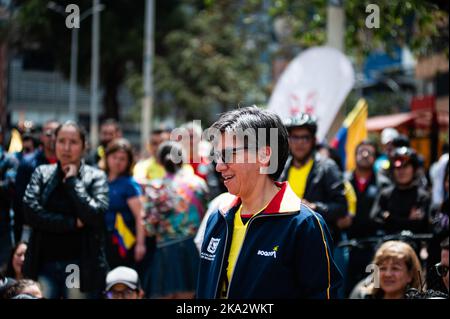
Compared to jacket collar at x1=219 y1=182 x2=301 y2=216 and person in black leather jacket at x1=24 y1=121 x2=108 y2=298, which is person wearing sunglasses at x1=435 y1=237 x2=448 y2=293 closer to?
jacket collar at x1=219 y1=182 x2=301 y2=216

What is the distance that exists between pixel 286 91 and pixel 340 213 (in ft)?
13.8

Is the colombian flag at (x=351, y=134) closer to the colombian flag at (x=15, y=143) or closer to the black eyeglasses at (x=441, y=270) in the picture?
the colombian flag at (x=15, y=143)

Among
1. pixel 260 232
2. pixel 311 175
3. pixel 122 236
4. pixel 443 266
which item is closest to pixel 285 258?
pixel 260 232

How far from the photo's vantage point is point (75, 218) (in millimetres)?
5738

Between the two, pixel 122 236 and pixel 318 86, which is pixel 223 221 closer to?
pixel 122 236

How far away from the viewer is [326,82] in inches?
396

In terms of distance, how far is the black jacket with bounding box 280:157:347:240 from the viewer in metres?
6.29

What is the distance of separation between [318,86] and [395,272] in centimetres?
491

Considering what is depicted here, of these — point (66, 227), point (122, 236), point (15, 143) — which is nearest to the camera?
point (66, 227)

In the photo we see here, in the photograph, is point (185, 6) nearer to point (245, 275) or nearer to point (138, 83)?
point (138, 83)

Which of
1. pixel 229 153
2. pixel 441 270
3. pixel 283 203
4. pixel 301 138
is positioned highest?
pixel 301 138

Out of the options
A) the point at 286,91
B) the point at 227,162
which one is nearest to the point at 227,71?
the point at 286,91

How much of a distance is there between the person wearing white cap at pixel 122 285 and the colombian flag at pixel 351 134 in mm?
4621

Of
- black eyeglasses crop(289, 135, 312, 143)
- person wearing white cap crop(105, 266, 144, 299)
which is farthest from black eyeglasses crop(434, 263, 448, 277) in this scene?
person wearing white cap crop(105, 266, 144, 299)
